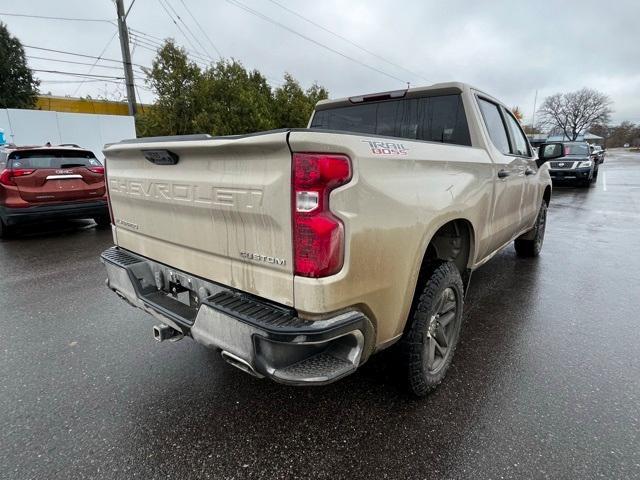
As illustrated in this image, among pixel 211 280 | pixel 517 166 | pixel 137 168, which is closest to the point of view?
pixel 211 280

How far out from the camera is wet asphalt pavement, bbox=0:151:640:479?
1.99 meters

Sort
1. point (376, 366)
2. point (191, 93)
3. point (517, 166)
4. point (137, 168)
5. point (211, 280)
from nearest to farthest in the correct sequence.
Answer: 1. point (211, 280)
2. point (137, 168)
3. point (376, 366)
4. point (517, 166)
5. point (191, 93)

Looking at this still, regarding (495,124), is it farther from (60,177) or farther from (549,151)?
(60,177)

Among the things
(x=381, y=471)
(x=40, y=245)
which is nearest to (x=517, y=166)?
(x=381, y=471)

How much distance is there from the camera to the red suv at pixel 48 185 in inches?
256

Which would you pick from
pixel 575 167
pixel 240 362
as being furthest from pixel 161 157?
pixel 575 167

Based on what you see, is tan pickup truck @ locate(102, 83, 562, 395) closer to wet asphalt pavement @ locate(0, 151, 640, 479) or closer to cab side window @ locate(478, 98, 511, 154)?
wet asphalt pavement @ locate(0, 151, 640, 479)

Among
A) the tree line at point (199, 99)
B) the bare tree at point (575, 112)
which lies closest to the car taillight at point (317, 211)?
the tree line at point (199, 99)

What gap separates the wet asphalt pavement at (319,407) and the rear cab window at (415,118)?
172cm

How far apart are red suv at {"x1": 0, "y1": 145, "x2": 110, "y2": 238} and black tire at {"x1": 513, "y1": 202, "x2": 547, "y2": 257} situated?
7118mm

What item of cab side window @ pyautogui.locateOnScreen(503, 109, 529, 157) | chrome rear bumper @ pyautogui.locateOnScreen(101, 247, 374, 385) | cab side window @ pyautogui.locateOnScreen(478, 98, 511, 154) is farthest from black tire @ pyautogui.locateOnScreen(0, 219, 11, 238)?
cab side window @ pyautogui.locateOnScreen(503, 109, 529, 157)

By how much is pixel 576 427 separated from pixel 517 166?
7.97 ft

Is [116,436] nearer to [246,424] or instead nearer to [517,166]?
[246,424]

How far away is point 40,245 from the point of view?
21.6 feet
